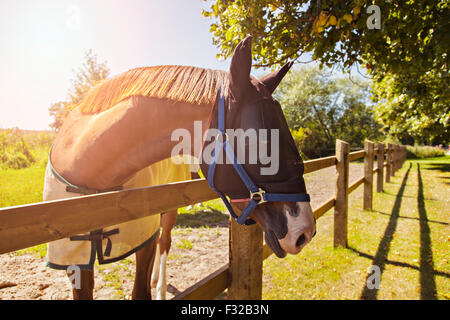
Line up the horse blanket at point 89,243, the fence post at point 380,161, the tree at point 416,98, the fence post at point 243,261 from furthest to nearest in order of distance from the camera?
the fence post at point 380,161 < the tree at point 416,98 < the fence post at point 243,261 < the horse blanket at point 89,243

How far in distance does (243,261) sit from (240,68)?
1.35m

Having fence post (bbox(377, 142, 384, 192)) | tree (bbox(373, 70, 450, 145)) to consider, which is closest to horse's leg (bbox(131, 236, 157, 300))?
tree (bbox(373, 70, 450, 145))

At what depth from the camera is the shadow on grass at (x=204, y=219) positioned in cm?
515

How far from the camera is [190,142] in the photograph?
1444mm

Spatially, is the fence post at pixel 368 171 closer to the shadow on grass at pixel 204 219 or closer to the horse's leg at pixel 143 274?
the shadow on grass at pixel 204 219

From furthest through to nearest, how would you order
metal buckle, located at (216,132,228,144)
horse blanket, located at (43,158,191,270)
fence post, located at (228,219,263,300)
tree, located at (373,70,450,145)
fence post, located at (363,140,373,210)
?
tree, located at (373,70,450,145), fence post, located at (363,140,373,210), fence post, located at (228,219,263,300), horse blanket, located at (43,158,191,270), metal buckle, located at (216,132,228,144)

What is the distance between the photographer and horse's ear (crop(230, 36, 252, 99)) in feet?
4.04

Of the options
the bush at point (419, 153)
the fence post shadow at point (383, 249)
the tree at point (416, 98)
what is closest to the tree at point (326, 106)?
the bush at point (419, 153)

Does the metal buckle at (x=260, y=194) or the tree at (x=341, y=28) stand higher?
the tree at (x=341, y=28)

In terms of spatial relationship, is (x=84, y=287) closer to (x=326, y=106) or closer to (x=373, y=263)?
(x=373, y=263)

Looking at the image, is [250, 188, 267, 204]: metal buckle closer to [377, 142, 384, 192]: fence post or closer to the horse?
the horse

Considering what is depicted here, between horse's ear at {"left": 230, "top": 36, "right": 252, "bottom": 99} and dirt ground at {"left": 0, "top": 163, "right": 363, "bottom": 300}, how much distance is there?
2.71 m

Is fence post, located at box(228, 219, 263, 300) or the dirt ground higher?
fence post, located at box(228, 219, 263, 300)
